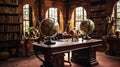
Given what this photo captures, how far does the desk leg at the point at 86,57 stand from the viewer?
17.7 feet

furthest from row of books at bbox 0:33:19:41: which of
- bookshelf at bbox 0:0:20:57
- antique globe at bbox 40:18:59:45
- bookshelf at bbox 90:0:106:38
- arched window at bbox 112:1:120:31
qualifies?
arched window at bbox 112:1:120:31

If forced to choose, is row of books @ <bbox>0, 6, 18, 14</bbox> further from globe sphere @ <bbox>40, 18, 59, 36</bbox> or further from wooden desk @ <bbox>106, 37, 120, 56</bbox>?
wooden desk @ <bbox>106, 37, 120, 56</bbox>

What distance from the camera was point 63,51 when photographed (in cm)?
411

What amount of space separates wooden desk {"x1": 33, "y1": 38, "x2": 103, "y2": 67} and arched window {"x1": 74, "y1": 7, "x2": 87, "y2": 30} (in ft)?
12.6

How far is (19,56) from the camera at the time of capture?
7195 mm

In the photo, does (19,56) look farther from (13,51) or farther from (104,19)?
(104,19)

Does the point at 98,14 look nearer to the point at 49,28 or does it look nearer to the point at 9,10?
the point at 9,10

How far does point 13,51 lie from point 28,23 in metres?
1.90

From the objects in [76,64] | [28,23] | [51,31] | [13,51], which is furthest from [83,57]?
[28,23]

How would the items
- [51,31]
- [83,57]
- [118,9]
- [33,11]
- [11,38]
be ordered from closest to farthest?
[51,31], [83,57], [11,38], [118,9], [33,11]

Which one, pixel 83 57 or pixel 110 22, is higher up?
pixel 110 22

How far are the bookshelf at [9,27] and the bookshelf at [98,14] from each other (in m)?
3.92

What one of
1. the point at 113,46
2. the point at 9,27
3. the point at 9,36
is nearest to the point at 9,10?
the point at 9,27

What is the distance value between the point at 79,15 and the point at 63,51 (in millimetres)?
5708
